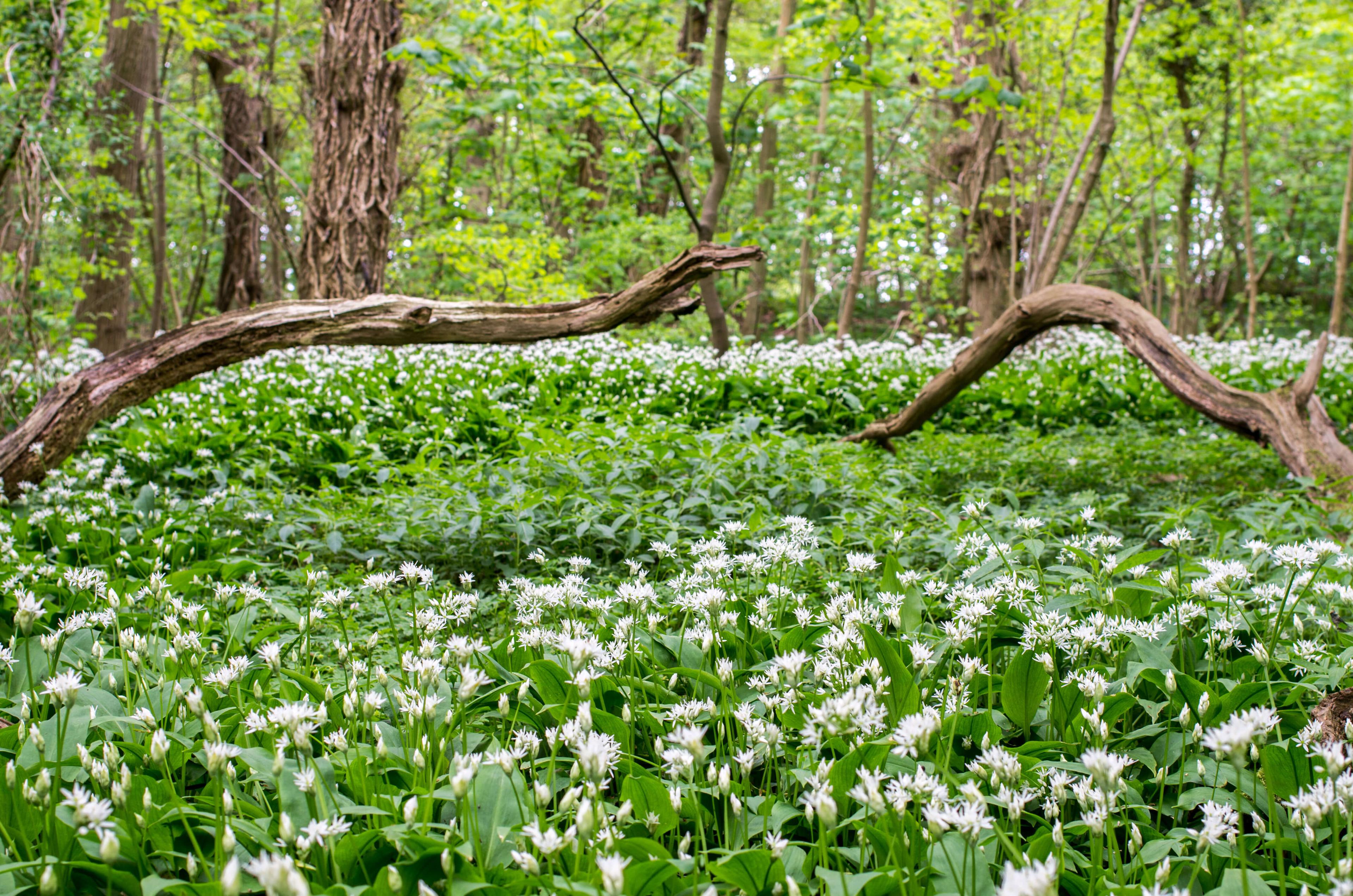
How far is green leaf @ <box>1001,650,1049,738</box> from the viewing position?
195cm

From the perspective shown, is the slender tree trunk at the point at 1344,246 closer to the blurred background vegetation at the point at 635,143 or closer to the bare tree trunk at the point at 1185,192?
the blurred background vegetation at the point at 635,143

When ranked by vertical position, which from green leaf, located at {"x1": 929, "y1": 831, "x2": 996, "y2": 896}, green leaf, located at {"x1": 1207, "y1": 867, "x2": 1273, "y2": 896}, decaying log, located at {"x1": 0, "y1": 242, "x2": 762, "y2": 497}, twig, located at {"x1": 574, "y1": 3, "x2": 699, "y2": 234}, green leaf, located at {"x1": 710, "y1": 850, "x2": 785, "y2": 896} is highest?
twig, located at {"x1": 574, "y1": 3, "x2": 699, "y2": 234}

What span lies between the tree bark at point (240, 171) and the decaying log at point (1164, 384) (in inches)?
392

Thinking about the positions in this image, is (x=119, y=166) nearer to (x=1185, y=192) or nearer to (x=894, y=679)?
(x=894, y=679)

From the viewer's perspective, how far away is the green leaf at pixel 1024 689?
1.95 metres

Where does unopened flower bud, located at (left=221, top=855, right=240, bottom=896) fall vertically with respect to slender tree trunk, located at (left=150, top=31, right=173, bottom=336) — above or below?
below

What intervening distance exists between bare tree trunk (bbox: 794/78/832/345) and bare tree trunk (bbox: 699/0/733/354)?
3.91 meters

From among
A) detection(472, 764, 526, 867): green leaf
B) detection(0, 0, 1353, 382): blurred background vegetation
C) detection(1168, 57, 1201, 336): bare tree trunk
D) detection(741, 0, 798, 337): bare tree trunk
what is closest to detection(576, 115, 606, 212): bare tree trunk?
detection(0, 0, 1353, 382): blurred background vegetation

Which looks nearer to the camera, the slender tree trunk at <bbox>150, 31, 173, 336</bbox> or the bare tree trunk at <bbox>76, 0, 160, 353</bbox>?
the bare tree trunk at <bbox>76, 0, 160, 353</bbox>

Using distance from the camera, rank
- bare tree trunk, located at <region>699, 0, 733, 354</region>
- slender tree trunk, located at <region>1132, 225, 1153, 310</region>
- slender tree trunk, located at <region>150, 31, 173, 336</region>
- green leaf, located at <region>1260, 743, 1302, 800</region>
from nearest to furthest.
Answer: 1. green leaf, located at <region>1260, 743, 1302, 800</region>
2. bare tree trunk, located at <region>699, 0, 733, 354</region>
3. slender tree trunk, located at <region>150, 31, 173, 336</region>
4. slender tree trunk, located at <region>1132, 225, 1153, 310</region>

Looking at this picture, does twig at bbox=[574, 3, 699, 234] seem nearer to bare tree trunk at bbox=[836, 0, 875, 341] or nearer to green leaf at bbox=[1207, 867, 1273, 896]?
bare tree trunk at bbox=[836, 0, 875, 341]

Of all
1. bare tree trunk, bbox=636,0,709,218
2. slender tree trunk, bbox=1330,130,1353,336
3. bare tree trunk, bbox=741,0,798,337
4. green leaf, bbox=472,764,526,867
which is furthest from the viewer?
bare tree trunk, bbox=741,0,798,337

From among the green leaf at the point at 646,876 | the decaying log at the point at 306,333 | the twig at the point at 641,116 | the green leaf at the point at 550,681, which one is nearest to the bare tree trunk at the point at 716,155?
the twig at the point at 641,116

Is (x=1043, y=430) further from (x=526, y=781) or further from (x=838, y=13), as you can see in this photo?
(x=838, y=13)
